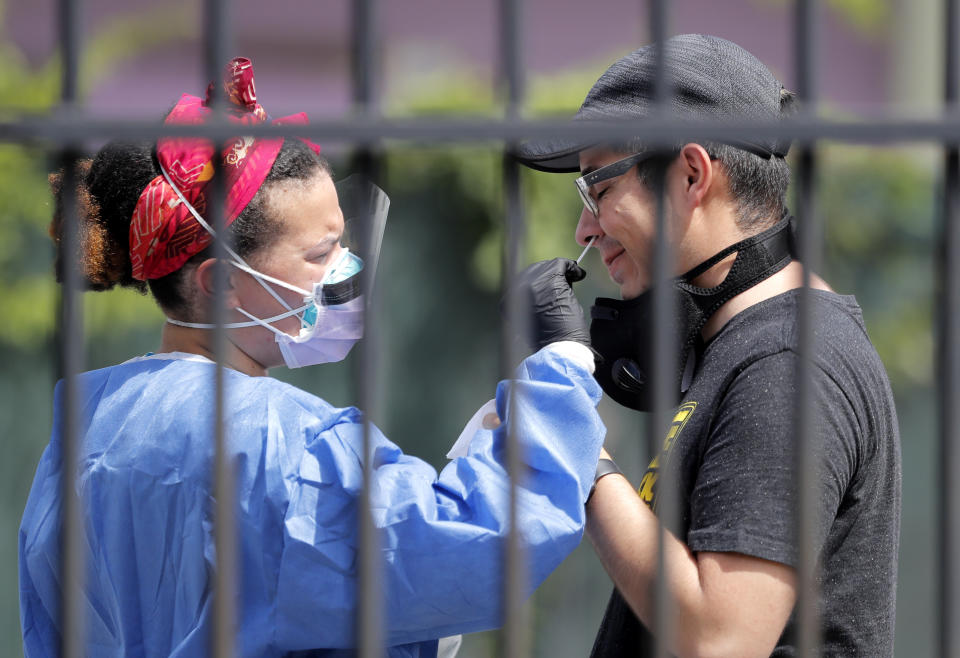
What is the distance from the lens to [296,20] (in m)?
9.48

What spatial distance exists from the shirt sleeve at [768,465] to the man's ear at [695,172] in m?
Result: 0.34

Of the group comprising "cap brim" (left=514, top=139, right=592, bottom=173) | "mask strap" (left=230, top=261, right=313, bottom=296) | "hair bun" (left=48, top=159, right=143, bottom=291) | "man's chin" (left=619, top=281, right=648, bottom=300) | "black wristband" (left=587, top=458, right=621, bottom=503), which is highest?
"cap brim" (left=514, top=139, right=592, bottom=173)

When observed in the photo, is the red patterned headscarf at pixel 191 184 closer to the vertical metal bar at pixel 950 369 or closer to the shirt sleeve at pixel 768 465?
the shirt sleeve at pixel 768 465

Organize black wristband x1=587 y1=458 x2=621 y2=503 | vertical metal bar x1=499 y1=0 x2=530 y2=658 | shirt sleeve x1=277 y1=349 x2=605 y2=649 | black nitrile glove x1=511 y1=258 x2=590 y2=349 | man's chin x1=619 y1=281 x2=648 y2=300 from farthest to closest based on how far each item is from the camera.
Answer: man's chin x1=619 y1=281 x2=648 y2=300 < black nitrile glove x1=511 y1=258 x2=590 y2=349 < black wristband x1=587 y1=458 x2=621 y2=503 < shirt sleeve x1=277 y1=349 x2=605 y2=649 < vertical metal bar x1=499 y1=0 x2=530 y2=658

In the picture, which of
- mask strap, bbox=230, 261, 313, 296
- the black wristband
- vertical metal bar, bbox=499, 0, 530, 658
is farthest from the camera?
mask strap, bbox=230, 261, 313, 296

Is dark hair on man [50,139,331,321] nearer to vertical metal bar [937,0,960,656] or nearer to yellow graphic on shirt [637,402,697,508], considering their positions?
yellow graphic on shirt [637,402,697,508]

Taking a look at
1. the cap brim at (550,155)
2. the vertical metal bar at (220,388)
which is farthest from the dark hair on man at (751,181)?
the vertical metal bar at (220,388)

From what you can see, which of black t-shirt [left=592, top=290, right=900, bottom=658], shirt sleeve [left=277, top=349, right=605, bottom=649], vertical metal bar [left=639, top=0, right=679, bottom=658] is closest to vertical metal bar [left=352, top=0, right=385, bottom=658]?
Result: shirt sleeve [left=277, top=349, right=605, bottom=649]

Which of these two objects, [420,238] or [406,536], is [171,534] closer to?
[406,536]

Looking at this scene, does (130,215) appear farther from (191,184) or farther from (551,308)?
(551,308)

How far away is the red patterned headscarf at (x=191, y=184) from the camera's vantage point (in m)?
1.87

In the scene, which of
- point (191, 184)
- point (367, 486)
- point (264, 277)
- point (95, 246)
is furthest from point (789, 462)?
point (95, 246)

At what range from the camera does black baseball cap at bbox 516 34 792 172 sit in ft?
6.44

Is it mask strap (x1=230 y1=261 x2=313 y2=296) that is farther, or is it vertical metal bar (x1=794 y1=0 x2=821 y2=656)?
mask strap (x1=230 y1=261 x2=313 y2=296)
